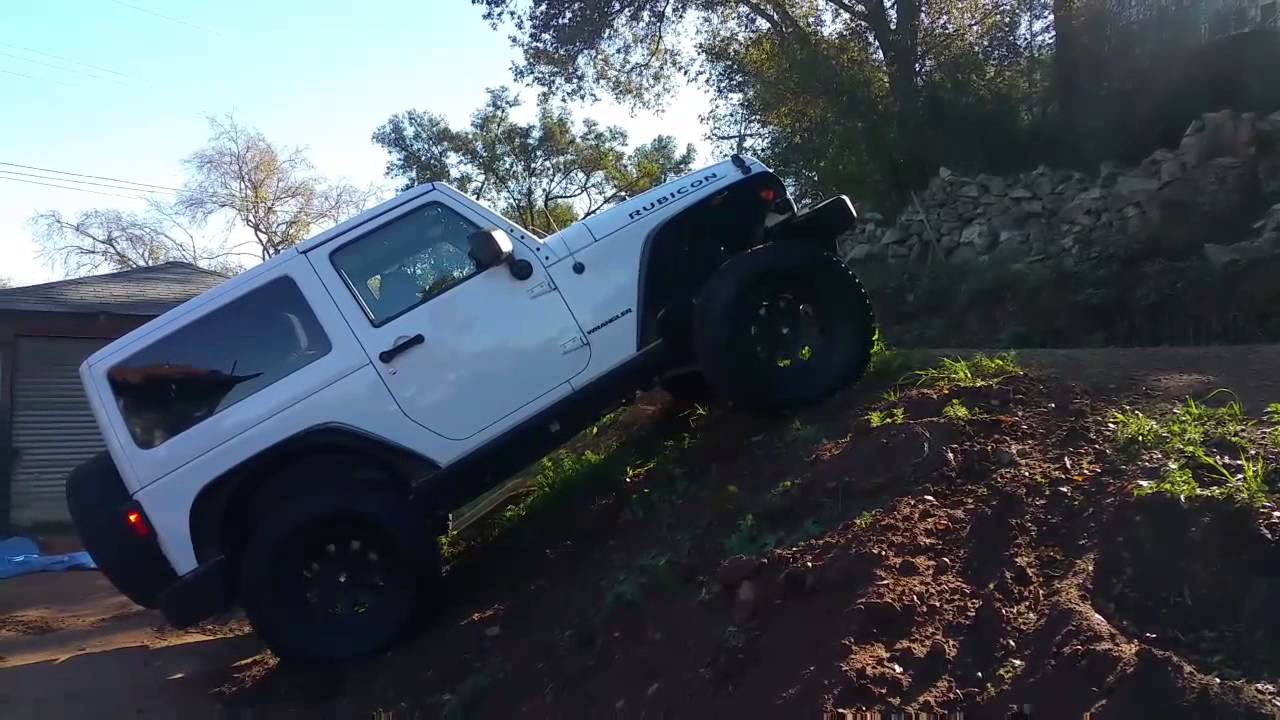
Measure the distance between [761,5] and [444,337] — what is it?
13693 mm

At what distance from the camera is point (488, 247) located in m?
5.64

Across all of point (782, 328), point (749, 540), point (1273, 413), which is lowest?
point (1273, 413)

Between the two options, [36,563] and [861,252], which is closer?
[36,563]

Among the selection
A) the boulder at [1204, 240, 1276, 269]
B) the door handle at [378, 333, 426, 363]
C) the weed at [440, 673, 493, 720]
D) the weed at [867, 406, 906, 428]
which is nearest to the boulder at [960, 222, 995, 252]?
the boulder at [1204, 240, 1276, 269]

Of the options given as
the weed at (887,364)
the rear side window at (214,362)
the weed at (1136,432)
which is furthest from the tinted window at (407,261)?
the weed at (1136,432)

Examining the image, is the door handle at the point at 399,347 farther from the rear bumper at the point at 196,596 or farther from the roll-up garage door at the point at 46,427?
the roll-up garage door at the point at 46,427

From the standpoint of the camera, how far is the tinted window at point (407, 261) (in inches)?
228

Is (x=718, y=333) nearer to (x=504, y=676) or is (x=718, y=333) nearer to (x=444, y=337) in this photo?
(x=444, y=337)

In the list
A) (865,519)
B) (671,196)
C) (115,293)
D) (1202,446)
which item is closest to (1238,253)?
(1202,446)

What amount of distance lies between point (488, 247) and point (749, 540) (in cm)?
205

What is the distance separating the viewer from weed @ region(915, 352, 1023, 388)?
18.7ft

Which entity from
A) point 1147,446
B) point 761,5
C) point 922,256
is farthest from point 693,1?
point 1147,446

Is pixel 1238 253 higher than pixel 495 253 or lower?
lower

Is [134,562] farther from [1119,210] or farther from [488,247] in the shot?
[1119,210]
